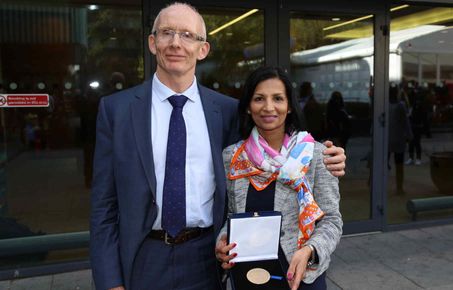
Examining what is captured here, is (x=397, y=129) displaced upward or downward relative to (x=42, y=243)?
upward

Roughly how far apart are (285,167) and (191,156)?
1.30 feet

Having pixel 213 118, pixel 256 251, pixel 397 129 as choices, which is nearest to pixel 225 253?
pixel 256 251

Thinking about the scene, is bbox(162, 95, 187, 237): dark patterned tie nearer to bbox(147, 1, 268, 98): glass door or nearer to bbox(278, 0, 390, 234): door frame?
bbox(147, 1, 268, 98): glass door

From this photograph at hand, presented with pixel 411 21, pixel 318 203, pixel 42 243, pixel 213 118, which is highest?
pixel 411 21

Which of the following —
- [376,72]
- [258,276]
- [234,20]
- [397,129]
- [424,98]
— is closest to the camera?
[258,276]

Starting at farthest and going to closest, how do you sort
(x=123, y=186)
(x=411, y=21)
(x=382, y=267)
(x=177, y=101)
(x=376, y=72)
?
(x=411, y=21) < (x=376, y=72) < (x=382, y=267) < (x=177, y=101) < (x=123, y=186)

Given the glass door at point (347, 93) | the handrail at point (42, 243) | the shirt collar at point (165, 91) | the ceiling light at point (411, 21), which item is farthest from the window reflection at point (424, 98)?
the shirt collar at point (165, 91)

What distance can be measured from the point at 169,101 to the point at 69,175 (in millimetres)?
3336

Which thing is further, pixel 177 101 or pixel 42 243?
pixel 42 243

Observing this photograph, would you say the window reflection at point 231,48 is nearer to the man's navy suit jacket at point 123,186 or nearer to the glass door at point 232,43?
the glass door at point 232,43

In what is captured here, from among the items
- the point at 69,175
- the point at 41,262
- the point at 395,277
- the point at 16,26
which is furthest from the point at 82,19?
the point at 395,277

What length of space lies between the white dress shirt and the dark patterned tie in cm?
2

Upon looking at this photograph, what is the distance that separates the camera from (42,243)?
4.59 m

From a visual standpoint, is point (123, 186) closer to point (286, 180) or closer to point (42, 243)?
point (286, 180)
